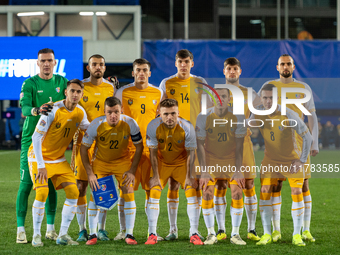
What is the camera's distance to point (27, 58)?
48.8 ft

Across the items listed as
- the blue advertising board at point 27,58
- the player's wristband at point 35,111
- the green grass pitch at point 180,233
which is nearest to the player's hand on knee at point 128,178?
the green grass pitch at point 180,233

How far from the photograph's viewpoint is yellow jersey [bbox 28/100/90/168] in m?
4.64

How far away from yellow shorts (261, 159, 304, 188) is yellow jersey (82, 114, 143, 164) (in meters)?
1.36

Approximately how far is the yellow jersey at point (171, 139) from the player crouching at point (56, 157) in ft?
2.56

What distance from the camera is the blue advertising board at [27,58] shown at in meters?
14.7

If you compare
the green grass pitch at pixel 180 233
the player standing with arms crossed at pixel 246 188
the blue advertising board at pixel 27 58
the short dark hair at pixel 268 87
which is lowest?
the green grass pitch at pixel 180 233

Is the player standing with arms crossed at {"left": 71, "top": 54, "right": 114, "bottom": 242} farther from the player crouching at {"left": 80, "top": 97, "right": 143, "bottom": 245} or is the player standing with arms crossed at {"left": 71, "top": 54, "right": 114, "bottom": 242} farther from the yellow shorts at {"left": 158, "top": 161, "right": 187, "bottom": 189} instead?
the yellow shorts at {"left": 158, "top": 161, "right": 187, "bottom": 189}

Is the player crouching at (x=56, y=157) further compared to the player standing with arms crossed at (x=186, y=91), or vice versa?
the player standing with arms crossed at (x=186, y=91)

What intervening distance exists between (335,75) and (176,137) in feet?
39.7

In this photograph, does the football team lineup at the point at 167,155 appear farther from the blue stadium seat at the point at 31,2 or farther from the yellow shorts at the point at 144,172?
the blue stadium seat at the point at 31,2

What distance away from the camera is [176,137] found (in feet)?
16.0

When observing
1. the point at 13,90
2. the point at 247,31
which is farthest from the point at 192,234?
the point at 247,31

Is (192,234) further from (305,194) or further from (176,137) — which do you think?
(305,194)

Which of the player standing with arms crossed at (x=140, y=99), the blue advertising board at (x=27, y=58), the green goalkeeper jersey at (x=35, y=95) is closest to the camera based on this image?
the green goalkeeper jersey at (x=35, y=95)
